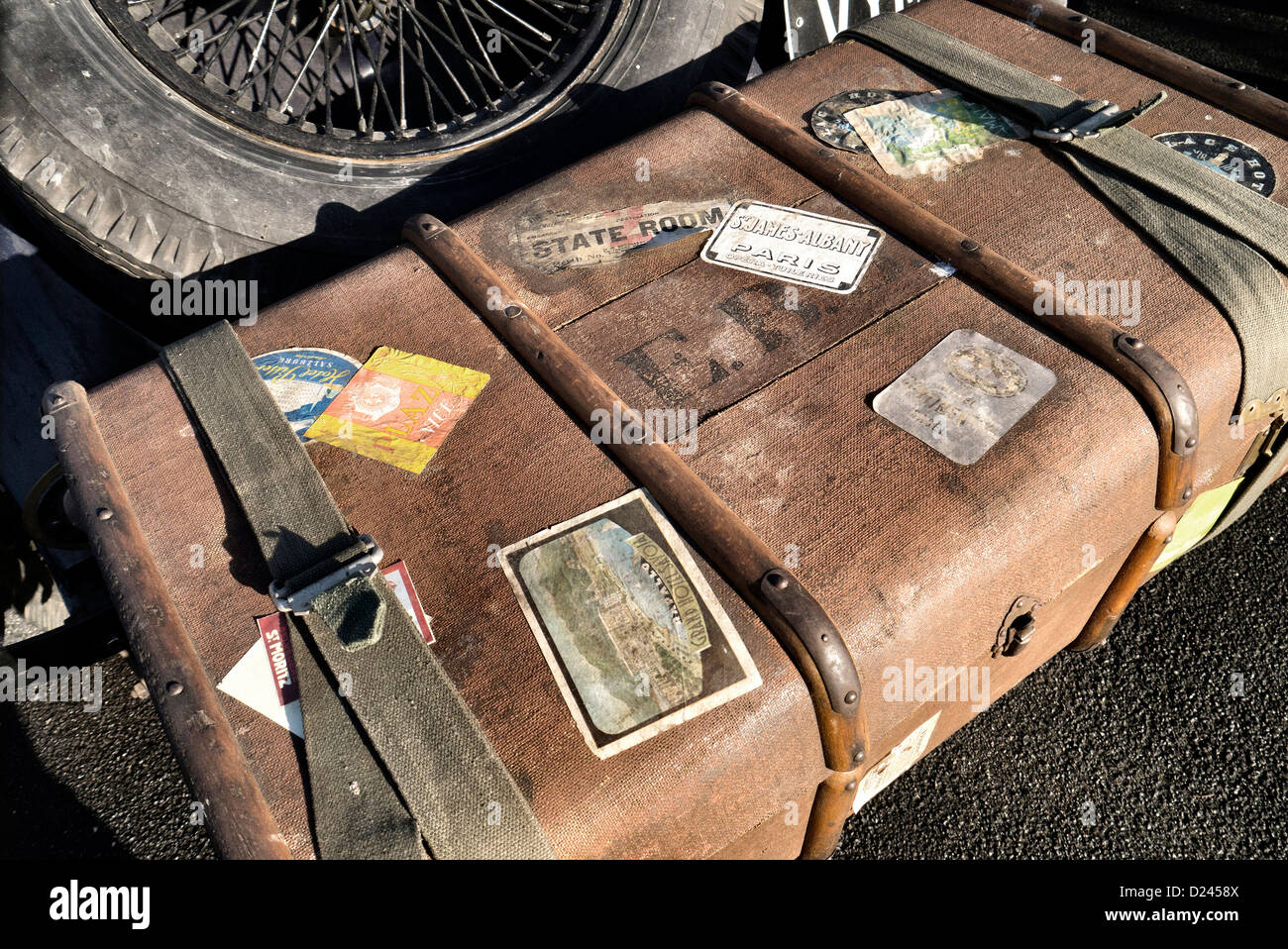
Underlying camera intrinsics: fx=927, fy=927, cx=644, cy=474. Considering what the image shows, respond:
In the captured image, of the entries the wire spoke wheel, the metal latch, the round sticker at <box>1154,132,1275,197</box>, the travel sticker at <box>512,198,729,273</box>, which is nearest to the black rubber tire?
the wire spoke wheel

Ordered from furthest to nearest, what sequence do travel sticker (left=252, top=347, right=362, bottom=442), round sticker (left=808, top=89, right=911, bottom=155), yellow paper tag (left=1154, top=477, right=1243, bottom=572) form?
round sticker (left=808, top=89, right=911, bottom=155) → yellow paper tag (left=1154, top=477, right=1243, bottom=572) → travel sticker (left=252, top=347, right=362, bottom=442)

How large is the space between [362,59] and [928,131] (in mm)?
1708

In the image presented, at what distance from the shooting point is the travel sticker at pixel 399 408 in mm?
1578

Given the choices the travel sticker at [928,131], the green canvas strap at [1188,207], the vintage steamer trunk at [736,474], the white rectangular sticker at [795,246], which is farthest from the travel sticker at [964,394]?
the travel sticker at [928,131]

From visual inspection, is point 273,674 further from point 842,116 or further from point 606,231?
point 842,116

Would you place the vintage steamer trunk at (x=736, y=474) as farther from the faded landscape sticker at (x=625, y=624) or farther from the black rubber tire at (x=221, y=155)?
the black rubber tire at (x=221, y=155)

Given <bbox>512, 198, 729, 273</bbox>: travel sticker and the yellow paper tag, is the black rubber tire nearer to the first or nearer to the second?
<bbox>512, 198, 729, 273</bbox>: travel sticker

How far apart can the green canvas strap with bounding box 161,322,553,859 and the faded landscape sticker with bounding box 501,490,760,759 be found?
0.15 meters

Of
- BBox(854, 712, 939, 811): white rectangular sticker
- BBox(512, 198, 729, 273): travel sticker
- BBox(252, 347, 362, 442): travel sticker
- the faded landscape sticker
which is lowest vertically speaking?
BBox(854, 712, 939, 811): white rectangular sticker

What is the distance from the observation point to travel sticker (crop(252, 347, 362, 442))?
1.63 meters

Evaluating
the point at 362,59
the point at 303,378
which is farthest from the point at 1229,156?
the point at 362,59

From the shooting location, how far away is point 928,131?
79.7 inches

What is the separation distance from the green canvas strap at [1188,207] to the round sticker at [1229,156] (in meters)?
0.08

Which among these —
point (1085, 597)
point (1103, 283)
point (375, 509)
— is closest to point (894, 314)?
point (1103, 283)
